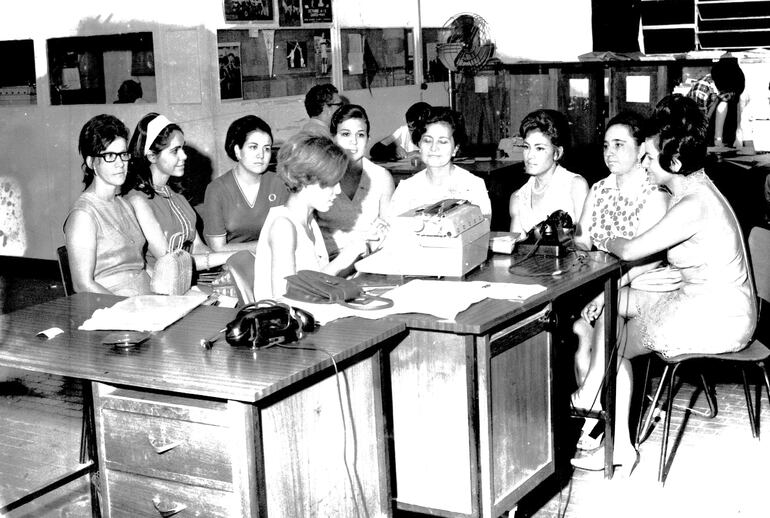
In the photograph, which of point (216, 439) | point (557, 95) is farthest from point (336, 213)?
point (557, 95)

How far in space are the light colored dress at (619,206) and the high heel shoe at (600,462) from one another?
101 centimetres

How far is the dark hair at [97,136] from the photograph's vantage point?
421 cm

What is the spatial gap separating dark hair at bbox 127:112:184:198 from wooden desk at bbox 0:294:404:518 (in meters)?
1.71

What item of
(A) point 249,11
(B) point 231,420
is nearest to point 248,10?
(A) point 249,11

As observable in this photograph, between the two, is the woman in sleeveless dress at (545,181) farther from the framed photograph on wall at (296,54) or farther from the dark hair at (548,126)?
the framed photograph on wall at (296,54)

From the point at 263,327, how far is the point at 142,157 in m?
2.35

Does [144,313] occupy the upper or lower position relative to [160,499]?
upper

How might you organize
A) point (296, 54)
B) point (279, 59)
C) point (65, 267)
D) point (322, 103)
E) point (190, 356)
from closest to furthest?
point (190, 356) < point (65, 267) < point (322, 103) < point (279, 59) < point (296, 54)

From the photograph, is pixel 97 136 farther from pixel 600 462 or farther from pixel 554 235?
pixel 600 462

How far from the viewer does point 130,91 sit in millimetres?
7500

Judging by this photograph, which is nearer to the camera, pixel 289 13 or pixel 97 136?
pixel 97 136

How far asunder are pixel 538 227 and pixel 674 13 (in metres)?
6.90

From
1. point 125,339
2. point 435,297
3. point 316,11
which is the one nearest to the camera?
point 125,339

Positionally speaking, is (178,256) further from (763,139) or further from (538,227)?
(763,139)
